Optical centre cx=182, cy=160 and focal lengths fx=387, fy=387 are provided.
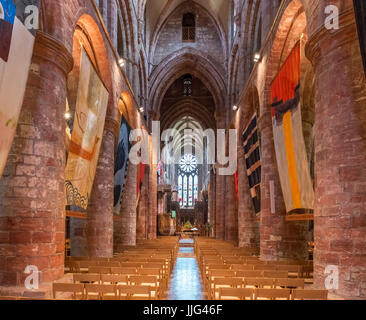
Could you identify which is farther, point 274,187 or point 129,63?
point 129,63

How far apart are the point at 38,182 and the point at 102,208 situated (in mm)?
6522

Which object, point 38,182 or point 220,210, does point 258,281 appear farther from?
point 220,210

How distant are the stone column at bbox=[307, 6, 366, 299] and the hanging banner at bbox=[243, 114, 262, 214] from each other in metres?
7.58

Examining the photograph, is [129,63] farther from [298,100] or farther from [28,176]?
[28,176]

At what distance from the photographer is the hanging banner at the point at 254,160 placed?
1568 cm

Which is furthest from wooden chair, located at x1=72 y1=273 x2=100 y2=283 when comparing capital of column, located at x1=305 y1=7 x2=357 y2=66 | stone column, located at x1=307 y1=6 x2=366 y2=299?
capital of column, located at x1=305 y1=7 x2=357 y2=66

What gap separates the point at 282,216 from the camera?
1295cm

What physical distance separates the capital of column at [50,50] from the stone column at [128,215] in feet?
36.6

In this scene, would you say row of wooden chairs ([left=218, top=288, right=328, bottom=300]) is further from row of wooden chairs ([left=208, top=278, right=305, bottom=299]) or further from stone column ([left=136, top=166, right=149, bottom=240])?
stone column ([left=136, top=166, right=149, bottom=240])

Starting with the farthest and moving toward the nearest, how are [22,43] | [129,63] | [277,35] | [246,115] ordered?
[129,63] → [246,115] → [277,35] → [22,43]

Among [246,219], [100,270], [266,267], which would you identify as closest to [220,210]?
[246,219]

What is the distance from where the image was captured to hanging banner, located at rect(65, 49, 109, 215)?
422 inches
